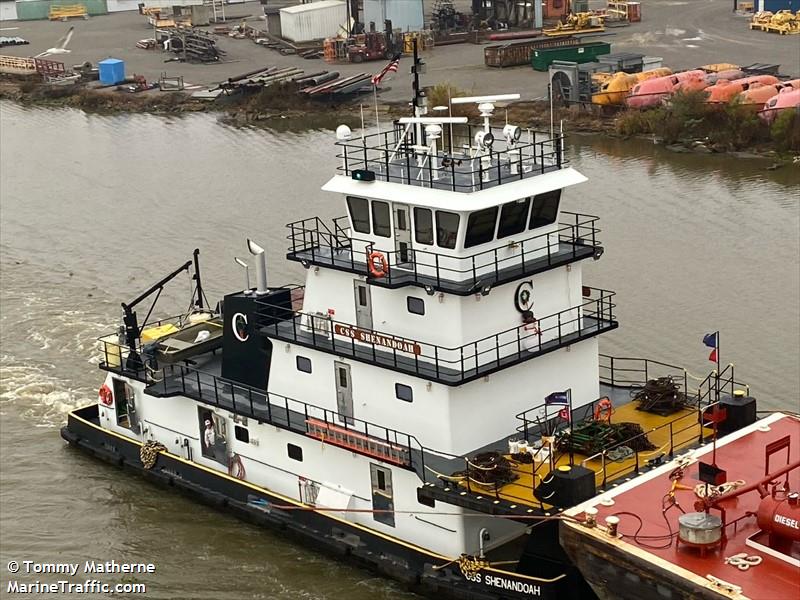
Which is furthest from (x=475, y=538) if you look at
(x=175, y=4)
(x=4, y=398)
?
(x=175, y=4)

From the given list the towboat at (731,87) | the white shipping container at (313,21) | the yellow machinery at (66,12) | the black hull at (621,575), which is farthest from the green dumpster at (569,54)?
the black hull at (621,575)

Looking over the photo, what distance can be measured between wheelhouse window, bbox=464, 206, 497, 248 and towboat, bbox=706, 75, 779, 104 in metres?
28.0

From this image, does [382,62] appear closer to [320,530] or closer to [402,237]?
[402,237]

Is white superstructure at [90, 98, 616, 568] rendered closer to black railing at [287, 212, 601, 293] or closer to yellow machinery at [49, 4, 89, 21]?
black railing at [287, 212, 601, 293]

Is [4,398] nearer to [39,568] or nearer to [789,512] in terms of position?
[39,568]

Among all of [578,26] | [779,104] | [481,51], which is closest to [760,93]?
[779,104]

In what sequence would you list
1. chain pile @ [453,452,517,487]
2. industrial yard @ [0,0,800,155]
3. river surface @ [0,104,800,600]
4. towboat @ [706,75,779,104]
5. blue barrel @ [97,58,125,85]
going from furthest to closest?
1. blue barrel @ [97,58,125,85]
2. industrial yard @ [0,0,800,155]
3. towboat @ [706,75,779,104]
4. river surface @ [0,104,800,600]
5. chain pile @ [453,452,517,487]

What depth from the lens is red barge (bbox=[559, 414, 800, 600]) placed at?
53.0ft

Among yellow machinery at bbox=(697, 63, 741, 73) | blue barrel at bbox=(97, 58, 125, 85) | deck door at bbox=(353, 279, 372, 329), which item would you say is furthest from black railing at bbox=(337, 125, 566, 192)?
blue barrel at bbox=(97, 58, 125, 85)

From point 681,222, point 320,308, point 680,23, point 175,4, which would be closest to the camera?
point 320,308

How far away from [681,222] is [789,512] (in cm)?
2137

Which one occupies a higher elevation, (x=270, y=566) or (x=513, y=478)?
(x=513, y=478)

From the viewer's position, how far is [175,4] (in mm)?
83438

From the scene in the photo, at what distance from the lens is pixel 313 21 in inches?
2768
